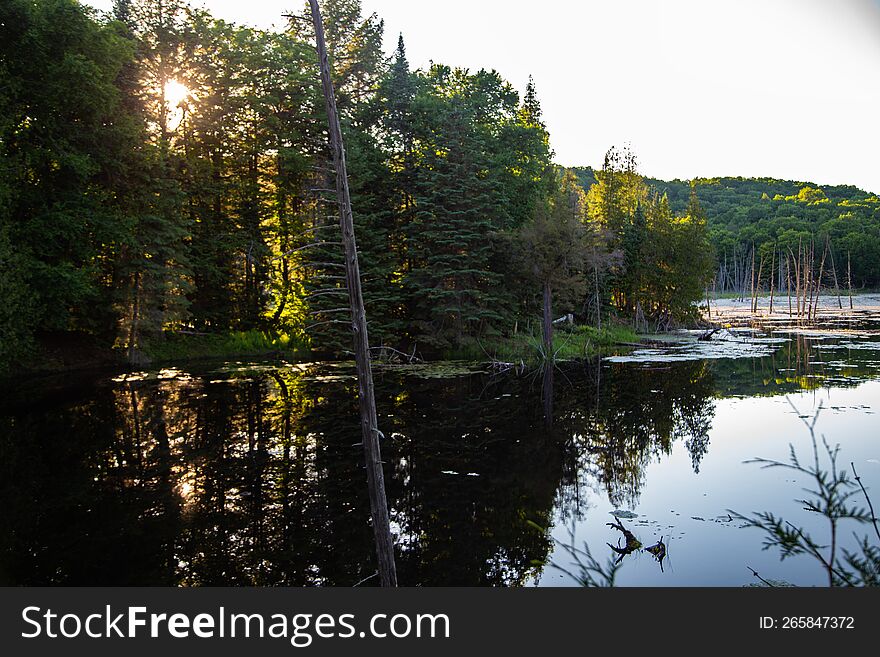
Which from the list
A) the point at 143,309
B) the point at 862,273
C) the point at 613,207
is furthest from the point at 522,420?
the point at 862,273

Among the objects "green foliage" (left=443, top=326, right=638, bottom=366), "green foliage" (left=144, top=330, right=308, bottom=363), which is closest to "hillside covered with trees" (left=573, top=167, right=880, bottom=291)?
"green foliage" (left=443, top=326, right=638, bottom=366)

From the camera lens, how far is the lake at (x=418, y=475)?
8.14 metres

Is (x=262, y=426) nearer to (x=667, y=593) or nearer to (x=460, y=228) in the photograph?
(x=667, y=593)

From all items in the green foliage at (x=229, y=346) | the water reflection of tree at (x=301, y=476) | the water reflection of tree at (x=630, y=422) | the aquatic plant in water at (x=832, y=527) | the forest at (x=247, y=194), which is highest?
the forest at (x=247, y=194)

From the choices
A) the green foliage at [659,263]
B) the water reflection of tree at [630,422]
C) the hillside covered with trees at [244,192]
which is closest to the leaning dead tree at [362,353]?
the water reflection of tree at [630,422]

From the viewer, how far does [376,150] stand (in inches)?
1294

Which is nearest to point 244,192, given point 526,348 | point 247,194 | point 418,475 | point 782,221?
point 247,194

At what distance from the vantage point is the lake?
26.7 ft

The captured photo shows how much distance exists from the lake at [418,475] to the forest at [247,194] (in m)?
6.49

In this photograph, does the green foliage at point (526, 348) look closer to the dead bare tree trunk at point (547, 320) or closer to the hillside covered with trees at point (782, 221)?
the dead bare tree trunk at point (547, 320)

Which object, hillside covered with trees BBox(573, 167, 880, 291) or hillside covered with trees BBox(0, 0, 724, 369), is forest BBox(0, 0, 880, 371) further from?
hillside covered with trees BBox(573, 167, 880, 291)

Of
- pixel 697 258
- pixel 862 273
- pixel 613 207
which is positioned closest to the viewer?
pixel 697 258

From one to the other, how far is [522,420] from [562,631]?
12.9 meters

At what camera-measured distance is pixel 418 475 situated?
1199 cm
